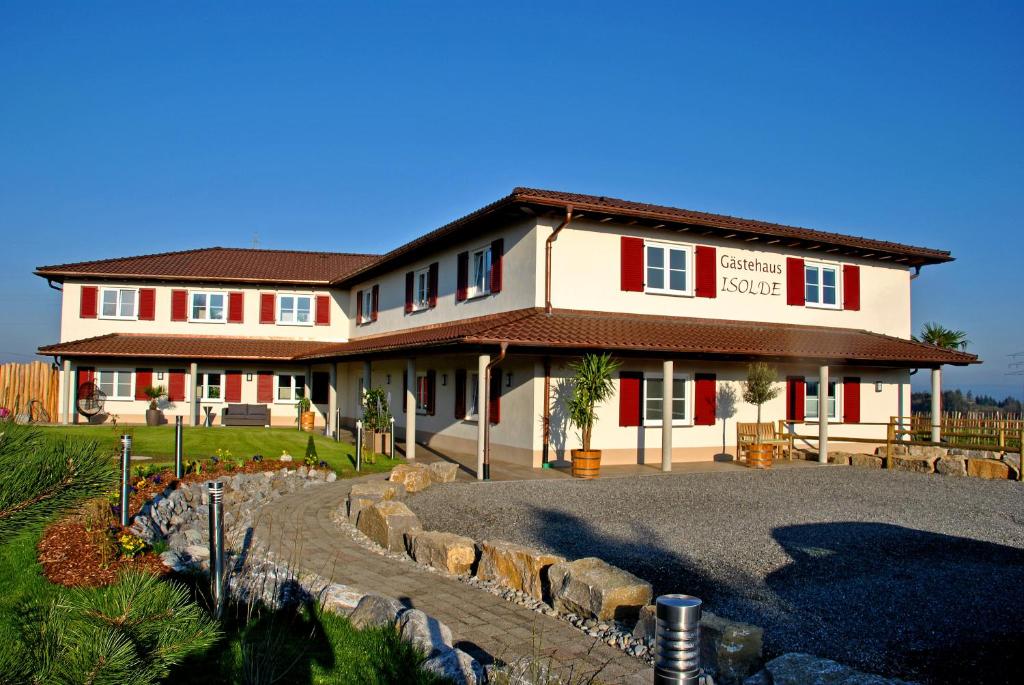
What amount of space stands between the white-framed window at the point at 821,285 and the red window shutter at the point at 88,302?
2591 cm

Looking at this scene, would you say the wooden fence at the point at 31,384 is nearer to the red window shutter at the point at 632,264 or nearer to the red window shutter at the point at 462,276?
the red window shutter at the point at 462,276

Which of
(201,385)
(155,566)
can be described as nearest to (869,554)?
(155,566)

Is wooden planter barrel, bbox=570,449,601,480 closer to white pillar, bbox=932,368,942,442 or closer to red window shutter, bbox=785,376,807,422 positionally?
red window shutter, bbox=785,376,807,422

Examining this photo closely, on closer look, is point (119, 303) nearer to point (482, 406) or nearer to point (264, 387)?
point (264, 387)

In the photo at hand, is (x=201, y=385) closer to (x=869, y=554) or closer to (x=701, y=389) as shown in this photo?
(x=701, y=389)

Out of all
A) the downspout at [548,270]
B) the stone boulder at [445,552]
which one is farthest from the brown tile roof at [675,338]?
the stone boulder at [445,552]

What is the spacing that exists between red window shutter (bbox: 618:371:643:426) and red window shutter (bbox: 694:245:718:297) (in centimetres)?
312

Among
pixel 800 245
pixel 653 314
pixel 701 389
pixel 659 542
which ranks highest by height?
pixel 800 245

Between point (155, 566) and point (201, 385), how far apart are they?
25180mm

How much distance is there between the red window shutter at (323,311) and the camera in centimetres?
3212

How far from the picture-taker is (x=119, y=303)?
1209 inches

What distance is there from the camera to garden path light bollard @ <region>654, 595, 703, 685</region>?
270 cm

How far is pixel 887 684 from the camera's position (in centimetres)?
400

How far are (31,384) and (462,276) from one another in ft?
62.2
